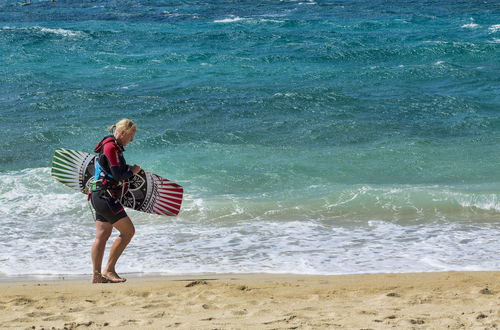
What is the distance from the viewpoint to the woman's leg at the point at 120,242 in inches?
278

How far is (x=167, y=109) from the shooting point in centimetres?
1725

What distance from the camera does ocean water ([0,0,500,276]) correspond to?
8898mm

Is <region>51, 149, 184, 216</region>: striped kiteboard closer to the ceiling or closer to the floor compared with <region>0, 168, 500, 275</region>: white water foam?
closer to the ceiling

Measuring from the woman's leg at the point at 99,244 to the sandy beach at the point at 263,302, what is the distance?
0.16 m

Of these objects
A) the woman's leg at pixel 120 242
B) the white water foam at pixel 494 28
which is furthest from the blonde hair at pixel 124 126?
the white water foam at pixel 494 28

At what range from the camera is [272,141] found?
14.4m

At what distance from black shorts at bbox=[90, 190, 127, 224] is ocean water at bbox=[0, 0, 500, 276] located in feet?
4.18

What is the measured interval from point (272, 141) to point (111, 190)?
7.70 m

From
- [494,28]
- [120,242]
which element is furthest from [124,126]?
[494,28]

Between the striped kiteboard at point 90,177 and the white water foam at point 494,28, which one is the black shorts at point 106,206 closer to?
the striped kiteboard at point 90,177

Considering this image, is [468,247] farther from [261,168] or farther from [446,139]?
[446,139]

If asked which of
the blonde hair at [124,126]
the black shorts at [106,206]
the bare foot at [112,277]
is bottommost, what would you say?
the bare foot at [112,277]

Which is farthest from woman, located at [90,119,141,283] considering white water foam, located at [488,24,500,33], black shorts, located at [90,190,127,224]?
white water foam, located at [488,24,500,33]

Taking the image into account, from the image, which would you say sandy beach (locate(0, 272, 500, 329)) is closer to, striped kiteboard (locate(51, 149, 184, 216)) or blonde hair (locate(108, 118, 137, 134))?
striped kiteboard (locate(51, 149, 184, 216))
